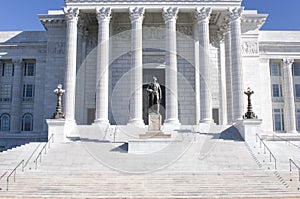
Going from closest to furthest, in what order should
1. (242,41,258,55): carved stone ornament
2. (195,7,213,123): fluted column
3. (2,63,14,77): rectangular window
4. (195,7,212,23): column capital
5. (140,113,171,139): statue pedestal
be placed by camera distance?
1. (140,113,171,139): statue pedestal
2. (195,7,213,123): fluted column
3. (195,7,212,23): column capital
4. (242,41,258,55): carved stone ornament
5. (2,63,14,77): rectangular window

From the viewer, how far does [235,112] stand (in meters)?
38.7

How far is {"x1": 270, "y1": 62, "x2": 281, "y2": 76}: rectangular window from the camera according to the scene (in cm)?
4916

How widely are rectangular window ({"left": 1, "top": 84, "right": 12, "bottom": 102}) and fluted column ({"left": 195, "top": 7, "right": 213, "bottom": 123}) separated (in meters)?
25.6

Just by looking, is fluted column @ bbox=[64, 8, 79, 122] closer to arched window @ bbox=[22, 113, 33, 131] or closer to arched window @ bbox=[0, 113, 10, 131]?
arched window @ bbox=[22, 113, 33, 131]

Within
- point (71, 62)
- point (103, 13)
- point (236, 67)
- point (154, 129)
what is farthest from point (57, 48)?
point (236, 67)

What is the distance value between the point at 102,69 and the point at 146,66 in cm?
725

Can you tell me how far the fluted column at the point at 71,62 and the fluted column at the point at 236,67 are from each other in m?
17.0

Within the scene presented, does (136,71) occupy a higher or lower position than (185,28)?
lower

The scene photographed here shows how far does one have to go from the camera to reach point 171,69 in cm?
4000

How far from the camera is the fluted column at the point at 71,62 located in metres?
39.0

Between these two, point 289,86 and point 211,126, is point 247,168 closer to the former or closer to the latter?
point 211,126

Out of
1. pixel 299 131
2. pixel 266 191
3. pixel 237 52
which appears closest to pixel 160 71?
pixel 237 52

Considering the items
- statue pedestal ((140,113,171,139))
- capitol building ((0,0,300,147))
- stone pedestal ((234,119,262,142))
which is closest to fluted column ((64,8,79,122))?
capitol building ((0,0,300,147))

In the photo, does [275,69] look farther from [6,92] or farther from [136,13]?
[6,92]
